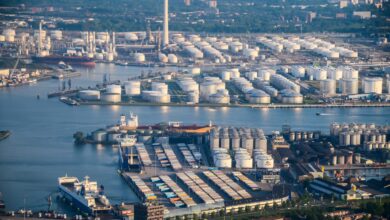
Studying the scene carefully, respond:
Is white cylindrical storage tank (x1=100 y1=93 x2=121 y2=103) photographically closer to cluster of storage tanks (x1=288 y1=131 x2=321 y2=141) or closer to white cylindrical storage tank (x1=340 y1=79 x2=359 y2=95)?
white cylindrical storage tank (x1=340 y1=79 x2=359 y2=95)

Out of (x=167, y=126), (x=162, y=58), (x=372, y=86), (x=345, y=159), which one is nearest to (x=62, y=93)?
(x=167, y=126)

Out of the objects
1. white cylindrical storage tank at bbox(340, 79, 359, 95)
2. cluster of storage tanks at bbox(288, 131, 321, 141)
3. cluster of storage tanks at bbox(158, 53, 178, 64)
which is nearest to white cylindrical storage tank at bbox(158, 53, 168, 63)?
cluster of storage tanks at bbox(158, 53, 178, 64)

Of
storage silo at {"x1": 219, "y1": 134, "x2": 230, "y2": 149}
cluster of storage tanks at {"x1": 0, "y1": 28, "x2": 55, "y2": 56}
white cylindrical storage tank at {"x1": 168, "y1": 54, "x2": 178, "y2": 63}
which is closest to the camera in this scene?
storage silo at {"x1": 219, "y1": 134, "x2": 230, "y2": 149}

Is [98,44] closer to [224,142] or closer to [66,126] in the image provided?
[66,126]

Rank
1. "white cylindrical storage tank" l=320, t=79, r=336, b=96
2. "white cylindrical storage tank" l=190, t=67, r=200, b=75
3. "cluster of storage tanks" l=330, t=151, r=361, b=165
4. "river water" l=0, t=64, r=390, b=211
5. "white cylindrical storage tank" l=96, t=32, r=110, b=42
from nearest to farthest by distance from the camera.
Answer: "river water" l=0, t=64, r=390, b=211, "cluster of storage tanks" l=330, t=151, r=361, b=165, "white cylindrical storage tank" l=320, t=79, r=336, b=96, "white cylindrical storage tank" l=190, t=67, r=200, b=75, "white cylindrical storage tank" l=96, t=32, r=110, b=42

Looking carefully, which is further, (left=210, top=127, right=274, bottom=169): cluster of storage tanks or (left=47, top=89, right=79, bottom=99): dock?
(left=47, top=89, right=79, bottom=99): dock

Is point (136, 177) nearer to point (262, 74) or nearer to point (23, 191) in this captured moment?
point (23, 191)

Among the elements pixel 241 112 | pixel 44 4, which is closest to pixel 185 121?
pixel 241 112
